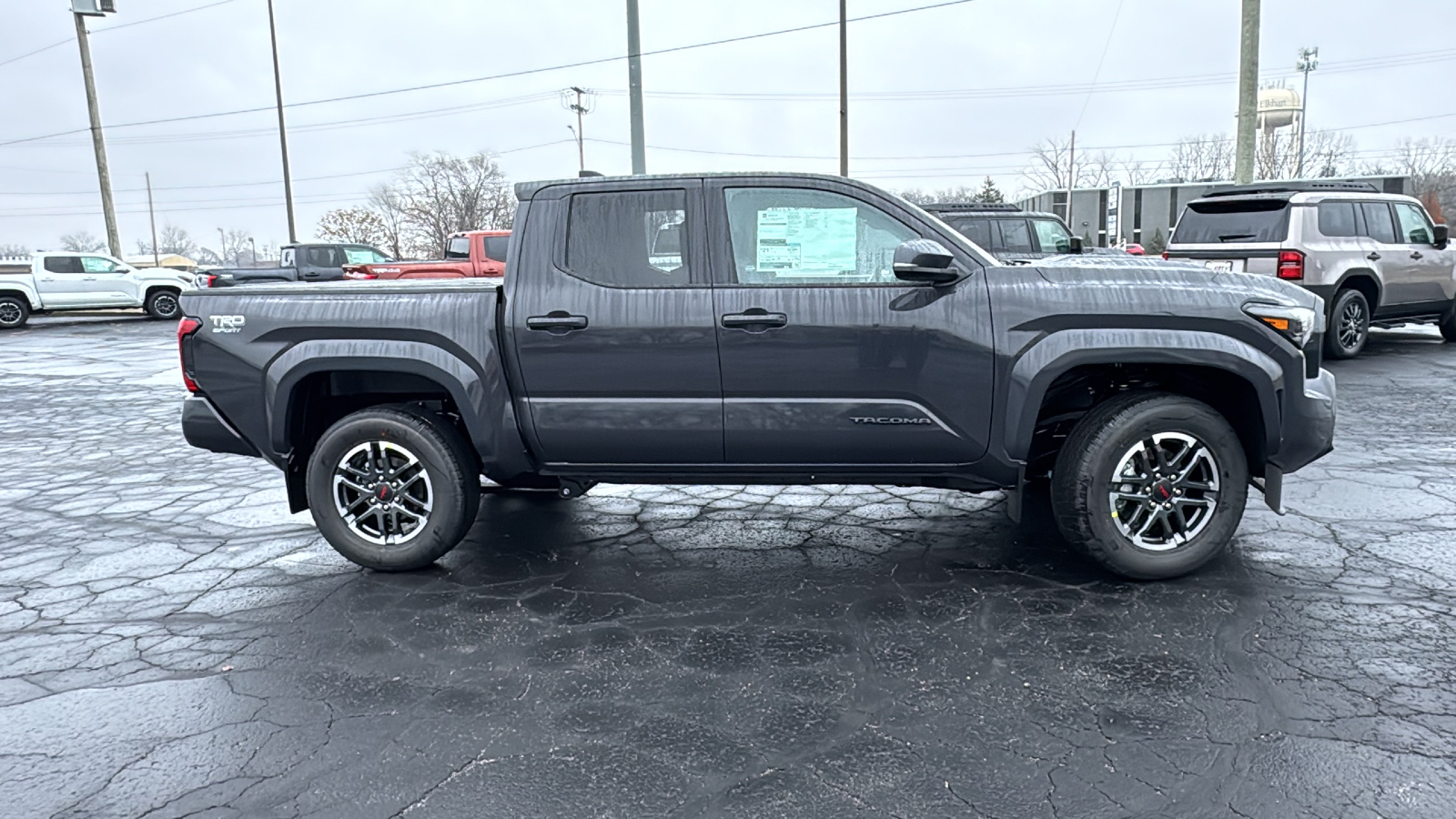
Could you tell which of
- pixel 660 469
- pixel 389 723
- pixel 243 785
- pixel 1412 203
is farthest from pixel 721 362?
pixel 1412 203

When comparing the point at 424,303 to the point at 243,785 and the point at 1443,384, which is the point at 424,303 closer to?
the point at 243,785

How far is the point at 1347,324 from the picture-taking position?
38.3 feet

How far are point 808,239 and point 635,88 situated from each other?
891 centimetres

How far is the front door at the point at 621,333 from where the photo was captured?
4.44 meters

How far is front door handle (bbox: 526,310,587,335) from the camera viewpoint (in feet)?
14.6

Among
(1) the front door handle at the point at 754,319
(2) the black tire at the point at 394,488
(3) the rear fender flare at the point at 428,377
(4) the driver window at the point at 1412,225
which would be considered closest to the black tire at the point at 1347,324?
(4) the driver window at the point at 1412,225

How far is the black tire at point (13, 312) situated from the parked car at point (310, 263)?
403 centimetres

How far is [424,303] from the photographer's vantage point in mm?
4562

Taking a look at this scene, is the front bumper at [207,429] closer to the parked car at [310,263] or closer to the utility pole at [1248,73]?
the utility pole at [1248,73]

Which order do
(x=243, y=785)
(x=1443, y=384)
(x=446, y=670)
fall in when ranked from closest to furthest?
1. (x=243, y=785)
2. (x=446, y=670)
3. (x=1443, y=384)

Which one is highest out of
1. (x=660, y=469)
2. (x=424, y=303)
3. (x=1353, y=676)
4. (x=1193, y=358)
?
(x=424, y=303)

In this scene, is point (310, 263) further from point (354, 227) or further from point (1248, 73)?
point (354, 227)

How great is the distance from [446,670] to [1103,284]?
3189 mm

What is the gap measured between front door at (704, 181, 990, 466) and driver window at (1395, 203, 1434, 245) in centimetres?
1063
